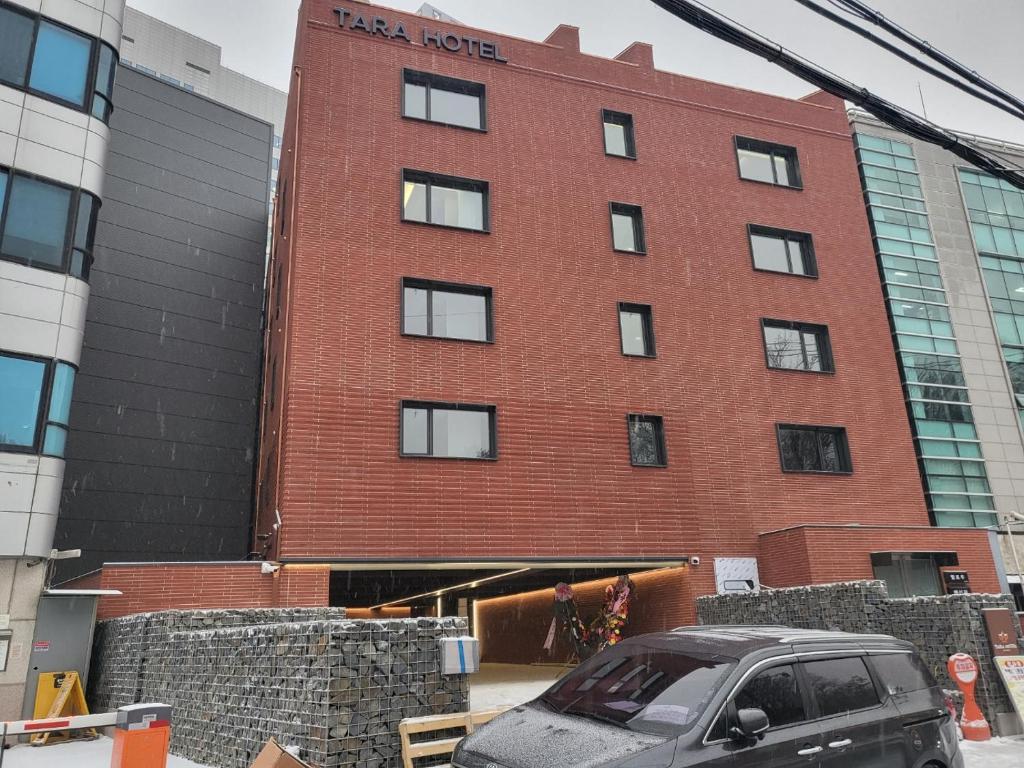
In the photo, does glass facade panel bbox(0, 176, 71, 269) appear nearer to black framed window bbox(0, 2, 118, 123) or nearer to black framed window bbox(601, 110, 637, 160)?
black framed window bbox(0, 2, 118, 123)

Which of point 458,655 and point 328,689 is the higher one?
point 458,655

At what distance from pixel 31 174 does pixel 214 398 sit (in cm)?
1539

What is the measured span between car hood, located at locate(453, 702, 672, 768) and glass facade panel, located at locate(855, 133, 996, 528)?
24750 millimetres

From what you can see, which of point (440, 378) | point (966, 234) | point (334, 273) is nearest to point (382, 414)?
point (440, 378)

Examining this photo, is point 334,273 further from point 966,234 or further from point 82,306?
point 966,234

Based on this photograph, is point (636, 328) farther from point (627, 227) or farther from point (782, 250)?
point (782, 250)

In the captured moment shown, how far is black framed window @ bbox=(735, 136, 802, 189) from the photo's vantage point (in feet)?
79.4

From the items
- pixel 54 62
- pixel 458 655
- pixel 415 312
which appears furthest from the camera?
pixel 415 312

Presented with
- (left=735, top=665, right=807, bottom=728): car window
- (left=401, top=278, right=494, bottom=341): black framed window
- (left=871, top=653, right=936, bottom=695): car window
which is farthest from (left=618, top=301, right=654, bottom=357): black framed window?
(left=735, top=665, right=807, bottom=728): car window

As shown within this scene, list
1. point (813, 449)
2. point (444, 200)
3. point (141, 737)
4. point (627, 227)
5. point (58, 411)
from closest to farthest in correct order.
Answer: point (141, 737) → point (58, 411) → point (444, 200) → point (813, 449) → point (627, 227)

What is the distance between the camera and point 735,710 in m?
5.59

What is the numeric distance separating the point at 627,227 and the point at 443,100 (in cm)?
616

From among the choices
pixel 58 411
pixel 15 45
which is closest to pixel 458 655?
pixel 58 411

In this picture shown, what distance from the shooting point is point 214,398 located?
30.5m
